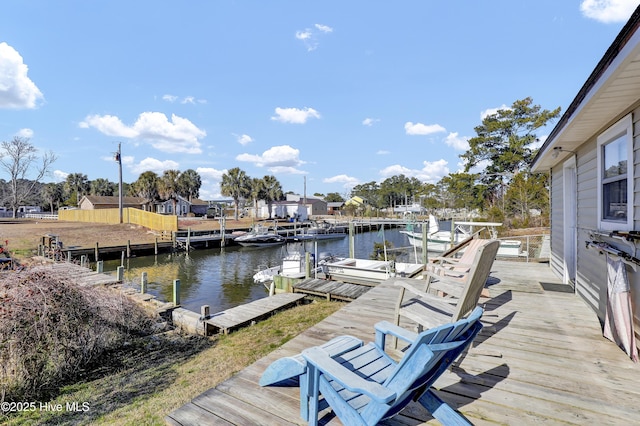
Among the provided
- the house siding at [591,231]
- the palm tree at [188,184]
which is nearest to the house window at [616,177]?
the house siding at [591,231]

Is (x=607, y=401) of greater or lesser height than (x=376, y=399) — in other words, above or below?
below

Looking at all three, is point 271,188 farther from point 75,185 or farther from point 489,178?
point 75,185

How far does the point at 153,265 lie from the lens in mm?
19438

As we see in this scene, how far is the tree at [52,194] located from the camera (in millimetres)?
58500

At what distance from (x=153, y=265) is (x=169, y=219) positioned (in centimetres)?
849

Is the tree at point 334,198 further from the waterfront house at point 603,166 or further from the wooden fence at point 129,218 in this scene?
the waterfront house at point 603,166

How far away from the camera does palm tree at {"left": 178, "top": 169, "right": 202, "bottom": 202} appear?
45519mm

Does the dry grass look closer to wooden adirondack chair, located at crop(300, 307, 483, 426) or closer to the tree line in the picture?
wooden adirondack chair, located at crop(300, 307, 483, 426)

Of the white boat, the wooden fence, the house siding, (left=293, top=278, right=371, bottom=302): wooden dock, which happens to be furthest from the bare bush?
the wooden fence

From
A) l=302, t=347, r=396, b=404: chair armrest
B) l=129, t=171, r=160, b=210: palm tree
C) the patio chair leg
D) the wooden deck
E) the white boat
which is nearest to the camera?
l=302, t=347, r=396, b=404: chair armrest

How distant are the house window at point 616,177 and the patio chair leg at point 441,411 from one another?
2.57 meters

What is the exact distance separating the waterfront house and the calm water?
10.1 metres

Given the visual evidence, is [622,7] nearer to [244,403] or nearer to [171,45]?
[244,403]

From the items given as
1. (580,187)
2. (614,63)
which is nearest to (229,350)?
(614,63)
